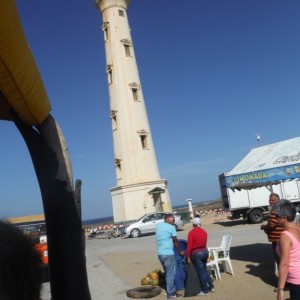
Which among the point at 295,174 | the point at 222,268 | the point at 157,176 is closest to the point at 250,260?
the point at 222,268

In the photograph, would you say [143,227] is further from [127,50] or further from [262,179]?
[127,50]

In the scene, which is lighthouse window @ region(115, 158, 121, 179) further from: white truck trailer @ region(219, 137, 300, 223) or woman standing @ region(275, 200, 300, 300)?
woman standing @ region(275, 200, 300, 300)

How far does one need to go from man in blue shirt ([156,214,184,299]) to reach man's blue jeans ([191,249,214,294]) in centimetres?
51

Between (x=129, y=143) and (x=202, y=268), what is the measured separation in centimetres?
2308

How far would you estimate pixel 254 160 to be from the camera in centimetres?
1969

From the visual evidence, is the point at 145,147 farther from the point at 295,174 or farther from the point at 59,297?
the point at 59,297

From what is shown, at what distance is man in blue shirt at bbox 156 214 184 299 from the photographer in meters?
9.07

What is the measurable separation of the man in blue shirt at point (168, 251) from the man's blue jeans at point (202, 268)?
0.51m

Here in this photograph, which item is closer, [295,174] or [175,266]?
[175,266]

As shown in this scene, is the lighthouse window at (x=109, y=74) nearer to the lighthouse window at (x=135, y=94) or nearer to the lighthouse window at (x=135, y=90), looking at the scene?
the lighthouse window at (x=135, y=90)

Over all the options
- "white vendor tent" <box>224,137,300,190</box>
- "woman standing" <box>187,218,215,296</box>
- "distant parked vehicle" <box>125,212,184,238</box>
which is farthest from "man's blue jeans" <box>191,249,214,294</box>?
"distant parked vehicle" <box>125,212,184,238</box>

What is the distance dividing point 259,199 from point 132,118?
40.7 feet

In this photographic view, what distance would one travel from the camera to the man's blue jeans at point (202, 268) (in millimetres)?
8977

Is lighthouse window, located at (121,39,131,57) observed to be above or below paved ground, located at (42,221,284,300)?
above
